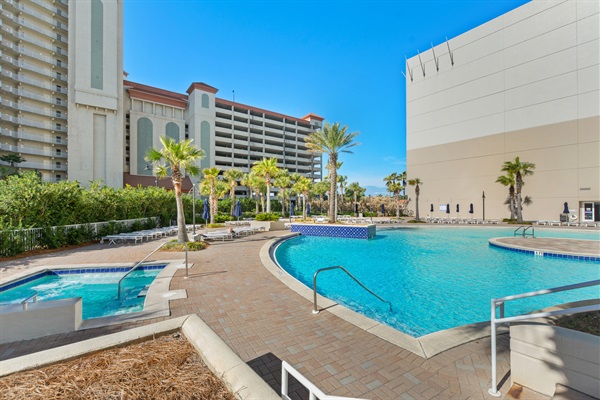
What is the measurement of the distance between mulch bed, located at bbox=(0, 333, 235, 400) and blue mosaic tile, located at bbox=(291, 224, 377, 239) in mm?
16423

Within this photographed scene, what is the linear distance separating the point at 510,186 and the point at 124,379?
42.3 meters

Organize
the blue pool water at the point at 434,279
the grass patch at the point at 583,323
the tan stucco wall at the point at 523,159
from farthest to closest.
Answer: the tan stucco wall at the point at 523,159 < the blue pool water at the point at 434,279 < the grass patch at the point at 583,323

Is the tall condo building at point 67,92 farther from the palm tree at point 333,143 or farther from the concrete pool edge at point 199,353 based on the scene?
the concrete pool edge at point 199,353

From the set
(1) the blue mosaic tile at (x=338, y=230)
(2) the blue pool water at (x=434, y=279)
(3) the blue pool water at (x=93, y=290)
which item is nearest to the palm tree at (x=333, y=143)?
(1) the blue mosaic tile at (x=338, y=230)

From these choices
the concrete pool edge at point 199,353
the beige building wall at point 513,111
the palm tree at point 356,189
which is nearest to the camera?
the concrete pool edge at point 199,353

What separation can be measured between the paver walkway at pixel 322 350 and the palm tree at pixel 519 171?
1385 inches

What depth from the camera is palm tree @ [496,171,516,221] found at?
31.3 metres

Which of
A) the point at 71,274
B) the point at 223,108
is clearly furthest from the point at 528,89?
the point at 223,108

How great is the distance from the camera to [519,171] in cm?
3036

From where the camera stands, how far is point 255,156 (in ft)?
220

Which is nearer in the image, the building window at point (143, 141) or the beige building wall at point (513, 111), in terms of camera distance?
the beige building wall at point (513, 111)

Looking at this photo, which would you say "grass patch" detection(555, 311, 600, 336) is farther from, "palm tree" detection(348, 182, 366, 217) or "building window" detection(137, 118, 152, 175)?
"building window" detection(137, 118, 152, 175)

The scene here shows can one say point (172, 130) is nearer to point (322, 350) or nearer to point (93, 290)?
point (93, 290)

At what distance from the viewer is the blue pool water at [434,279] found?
20.0 feet
